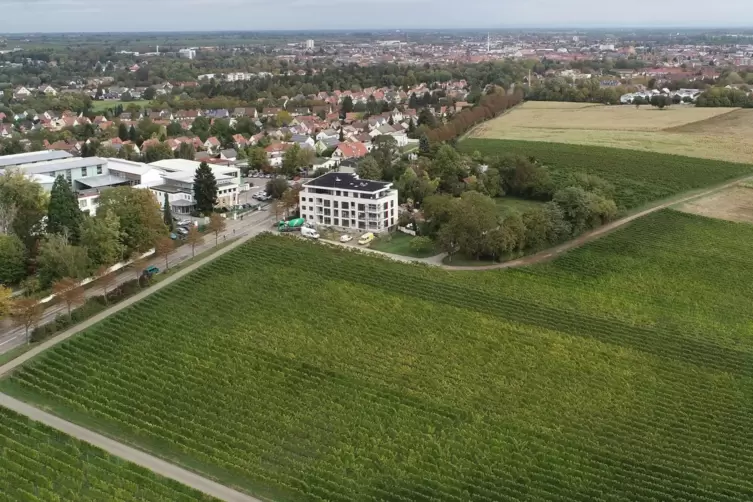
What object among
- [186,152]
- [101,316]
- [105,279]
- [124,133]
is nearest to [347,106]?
[124,133]

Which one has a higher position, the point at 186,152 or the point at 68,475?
the point at 186,152

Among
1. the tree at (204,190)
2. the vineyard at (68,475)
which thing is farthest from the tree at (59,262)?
the tree at (204,190)

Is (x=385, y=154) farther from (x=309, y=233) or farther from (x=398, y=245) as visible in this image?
(x=398, y=245)

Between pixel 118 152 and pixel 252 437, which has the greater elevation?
pixel 118 152

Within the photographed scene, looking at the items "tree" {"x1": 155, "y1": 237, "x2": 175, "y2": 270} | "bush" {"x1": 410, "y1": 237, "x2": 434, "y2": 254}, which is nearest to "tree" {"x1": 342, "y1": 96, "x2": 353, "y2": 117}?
"bush" {"x1": 410, "y1": 237, "x2": 434, "y2": 254}

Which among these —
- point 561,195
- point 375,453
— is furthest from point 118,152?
point 375,453

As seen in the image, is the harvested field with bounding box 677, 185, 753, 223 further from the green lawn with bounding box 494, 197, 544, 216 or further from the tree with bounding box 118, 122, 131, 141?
the tree with bounding box 118, 122, 131, 141

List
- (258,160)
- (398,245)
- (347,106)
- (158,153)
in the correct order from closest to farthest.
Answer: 1. (398,245)
2. (258,160)
3. (158,153)
4. (347,106)

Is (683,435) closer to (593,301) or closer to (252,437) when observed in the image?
(593,301)
